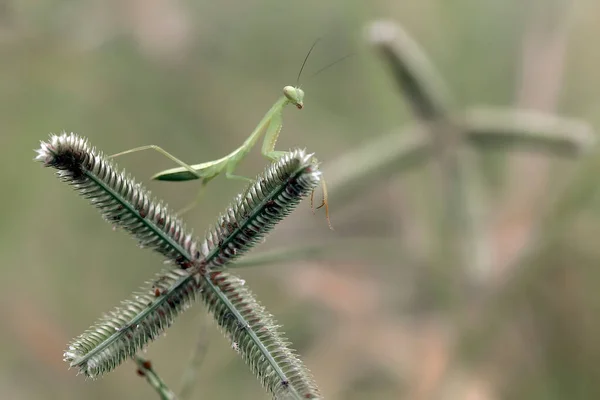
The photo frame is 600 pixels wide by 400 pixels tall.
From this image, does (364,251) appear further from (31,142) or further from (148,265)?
(31,142)

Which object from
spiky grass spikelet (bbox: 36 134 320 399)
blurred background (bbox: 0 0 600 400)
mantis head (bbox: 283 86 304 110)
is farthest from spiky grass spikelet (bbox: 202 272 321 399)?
blurred background (bbox: 0 0 600 400)

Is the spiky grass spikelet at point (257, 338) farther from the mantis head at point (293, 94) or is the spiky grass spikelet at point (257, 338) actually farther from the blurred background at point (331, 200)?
the blurred background at point (331, 200)

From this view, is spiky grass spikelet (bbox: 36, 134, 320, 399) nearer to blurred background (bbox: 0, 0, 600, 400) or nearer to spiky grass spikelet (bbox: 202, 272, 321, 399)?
spiky grass spikelet (bbox: 202, 272, 321, 399)

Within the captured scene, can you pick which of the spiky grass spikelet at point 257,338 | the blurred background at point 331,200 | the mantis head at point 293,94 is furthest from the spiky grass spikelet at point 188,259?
the blurred background at point 331,200

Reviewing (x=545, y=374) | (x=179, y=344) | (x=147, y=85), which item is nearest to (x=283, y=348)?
(x=179, y=344)

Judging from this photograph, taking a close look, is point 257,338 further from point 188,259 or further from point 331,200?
point 331,200
